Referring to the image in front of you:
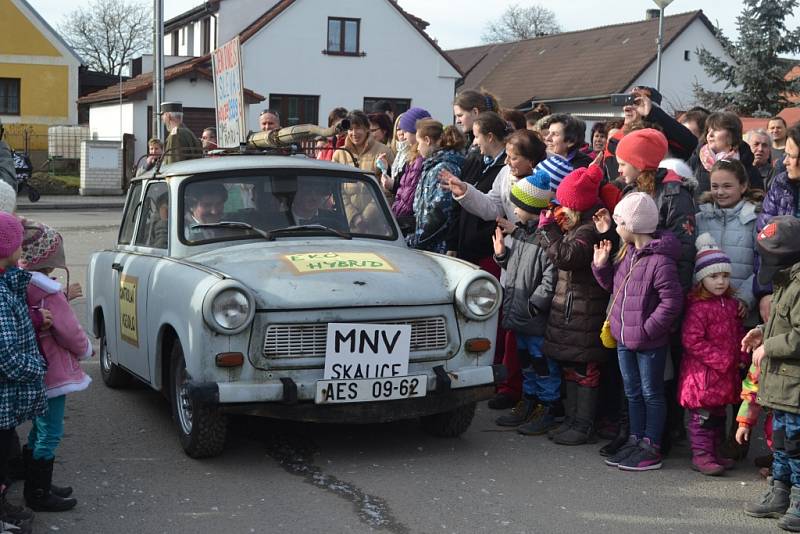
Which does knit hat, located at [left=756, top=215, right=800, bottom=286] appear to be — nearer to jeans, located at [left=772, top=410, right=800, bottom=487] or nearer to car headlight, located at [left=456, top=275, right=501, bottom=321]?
jeans, located at [left=772, top=410, right=800, bottom=487]

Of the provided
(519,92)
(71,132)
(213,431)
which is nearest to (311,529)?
(213,431)

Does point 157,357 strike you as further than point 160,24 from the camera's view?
No

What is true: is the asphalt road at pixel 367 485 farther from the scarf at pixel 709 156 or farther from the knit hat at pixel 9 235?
the scarf at pixel 709 156

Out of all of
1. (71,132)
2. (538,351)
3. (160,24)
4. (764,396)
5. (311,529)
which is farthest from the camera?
(71,132)

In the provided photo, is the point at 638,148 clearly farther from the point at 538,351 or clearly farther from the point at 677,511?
the point at 677,511

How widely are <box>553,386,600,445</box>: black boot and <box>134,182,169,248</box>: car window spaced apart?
2.80 meters

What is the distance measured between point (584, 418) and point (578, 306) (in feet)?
2.32

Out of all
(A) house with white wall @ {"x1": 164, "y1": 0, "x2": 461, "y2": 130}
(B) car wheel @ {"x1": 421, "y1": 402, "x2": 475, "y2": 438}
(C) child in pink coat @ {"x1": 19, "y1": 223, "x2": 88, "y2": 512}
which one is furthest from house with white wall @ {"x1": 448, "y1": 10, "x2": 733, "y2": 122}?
(C) child in pink coat @ {"x1": 19, "y1": 223, "x2": 88, "y2": 512}

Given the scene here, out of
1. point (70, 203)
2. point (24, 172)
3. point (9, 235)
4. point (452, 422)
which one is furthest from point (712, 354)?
point (24, 172)

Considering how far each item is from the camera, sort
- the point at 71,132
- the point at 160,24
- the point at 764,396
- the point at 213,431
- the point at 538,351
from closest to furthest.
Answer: the point at 764,396 < the point at 213,431 < the point at 538,351 < the point at 160,24 < the point at 71,132

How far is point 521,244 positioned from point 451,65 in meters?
37.8

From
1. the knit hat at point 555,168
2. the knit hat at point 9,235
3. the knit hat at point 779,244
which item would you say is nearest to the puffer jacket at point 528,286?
the knit hat at point 555,168

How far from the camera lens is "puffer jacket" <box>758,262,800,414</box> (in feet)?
16.5

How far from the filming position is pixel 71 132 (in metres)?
39.6
